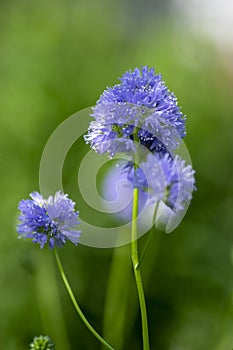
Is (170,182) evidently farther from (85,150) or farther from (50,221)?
(85,150)

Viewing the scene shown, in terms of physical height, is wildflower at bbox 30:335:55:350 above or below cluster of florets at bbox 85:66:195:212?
below

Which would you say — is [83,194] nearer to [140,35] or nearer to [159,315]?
[159,315]

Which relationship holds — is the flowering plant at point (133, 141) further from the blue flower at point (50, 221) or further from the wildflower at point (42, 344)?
the wildflower at point (42, 344)

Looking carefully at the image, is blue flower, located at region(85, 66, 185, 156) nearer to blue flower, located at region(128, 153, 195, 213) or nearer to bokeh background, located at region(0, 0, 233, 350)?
blue flower, located at region(128, 153, 195, 213)

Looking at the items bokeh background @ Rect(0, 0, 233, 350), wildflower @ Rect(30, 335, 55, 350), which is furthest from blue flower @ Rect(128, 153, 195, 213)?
bokeh background @ Rect(0, 0, 233, 350)

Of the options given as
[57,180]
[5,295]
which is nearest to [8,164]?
[57,180]

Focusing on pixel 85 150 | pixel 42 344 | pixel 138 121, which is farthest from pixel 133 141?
pixel 85 150
